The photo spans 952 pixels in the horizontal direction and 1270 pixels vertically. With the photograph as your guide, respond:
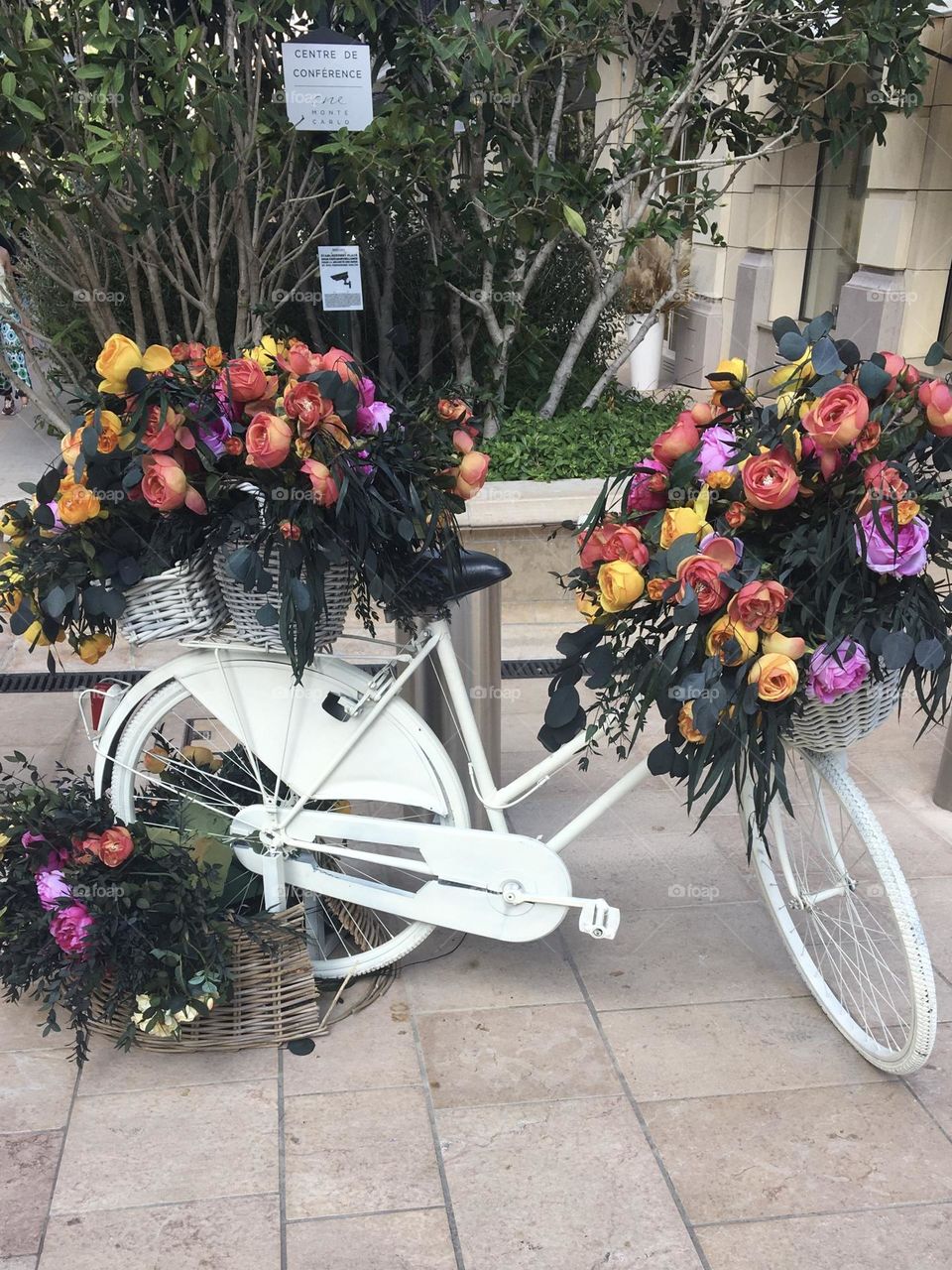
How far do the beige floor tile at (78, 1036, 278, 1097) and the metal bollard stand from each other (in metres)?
1.01

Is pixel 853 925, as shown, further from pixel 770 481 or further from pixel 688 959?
pixel 770 481

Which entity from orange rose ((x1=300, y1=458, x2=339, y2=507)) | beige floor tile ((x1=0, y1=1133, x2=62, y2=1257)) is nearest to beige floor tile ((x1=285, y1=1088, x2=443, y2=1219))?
beige floor tile ((x1=0, y1=1133, x2=62, y2=1257))

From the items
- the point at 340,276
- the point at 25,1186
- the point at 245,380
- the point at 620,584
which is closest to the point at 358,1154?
the point at 25,1186

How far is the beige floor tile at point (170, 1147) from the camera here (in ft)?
7.54

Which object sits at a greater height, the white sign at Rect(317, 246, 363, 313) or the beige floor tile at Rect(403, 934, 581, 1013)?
the white sign at Rect(317, 246, 363, 313)

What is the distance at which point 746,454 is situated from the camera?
2205 mm

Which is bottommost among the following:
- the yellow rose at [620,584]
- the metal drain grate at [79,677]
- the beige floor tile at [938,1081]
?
the metal drain grate at [79,677]

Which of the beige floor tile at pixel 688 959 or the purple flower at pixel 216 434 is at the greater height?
the purple flower at pixel 216 434

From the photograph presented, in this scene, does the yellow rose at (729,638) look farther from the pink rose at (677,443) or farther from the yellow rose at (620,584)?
the pink rose at (677,443)

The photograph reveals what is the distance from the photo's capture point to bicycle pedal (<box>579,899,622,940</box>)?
2697mm

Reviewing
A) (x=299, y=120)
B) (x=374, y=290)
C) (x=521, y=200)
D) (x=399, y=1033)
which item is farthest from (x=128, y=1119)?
(x=374, y=290)

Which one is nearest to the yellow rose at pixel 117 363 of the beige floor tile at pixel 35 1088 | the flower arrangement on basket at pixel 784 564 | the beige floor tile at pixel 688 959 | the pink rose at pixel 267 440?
the pink rose at pixel 267 440

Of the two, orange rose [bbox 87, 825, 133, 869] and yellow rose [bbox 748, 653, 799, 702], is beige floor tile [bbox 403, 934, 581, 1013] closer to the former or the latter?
orange rose [bbox 87, 825, 133, 869]

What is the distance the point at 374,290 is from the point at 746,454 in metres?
4.56
